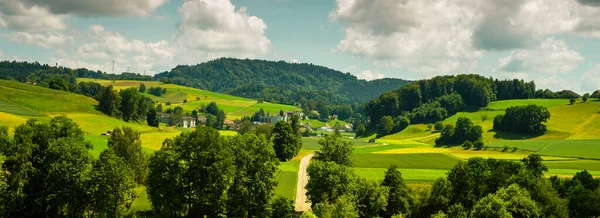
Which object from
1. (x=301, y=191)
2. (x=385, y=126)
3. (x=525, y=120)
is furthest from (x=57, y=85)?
(x=525, y=120)

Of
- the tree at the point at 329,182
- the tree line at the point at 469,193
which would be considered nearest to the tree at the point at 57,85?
the tree line at the point at 469,193

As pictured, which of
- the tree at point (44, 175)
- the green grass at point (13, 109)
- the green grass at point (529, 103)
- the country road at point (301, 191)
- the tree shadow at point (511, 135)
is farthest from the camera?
the green grass at point (529, 103)

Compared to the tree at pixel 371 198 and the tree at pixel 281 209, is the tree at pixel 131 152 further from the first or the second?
the tree at pixel 371 198

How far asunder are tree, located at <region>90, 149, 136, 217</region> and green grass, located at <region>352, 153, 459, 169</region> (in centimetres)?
5161

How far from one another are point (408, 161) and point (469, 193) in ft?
148

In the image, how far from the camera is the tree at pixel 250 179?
4644 cm

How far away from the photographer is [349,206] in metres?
39.3

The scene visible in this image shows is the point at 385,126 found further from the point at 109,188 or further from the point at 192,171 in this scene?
the point at 109,188

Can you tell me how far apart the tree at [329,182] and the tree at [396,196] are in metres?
5.67

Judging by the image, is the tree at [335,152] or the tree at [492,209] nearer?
the tree at [492,209]

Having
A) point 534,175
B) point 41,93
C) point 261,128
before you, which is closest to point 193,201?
point 534,175

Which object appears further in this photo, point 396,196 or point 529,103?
point 529,103

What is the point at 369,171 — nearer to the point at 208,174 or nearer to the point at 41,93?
the point at 208,174

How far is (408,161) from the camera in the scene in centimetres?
9575
